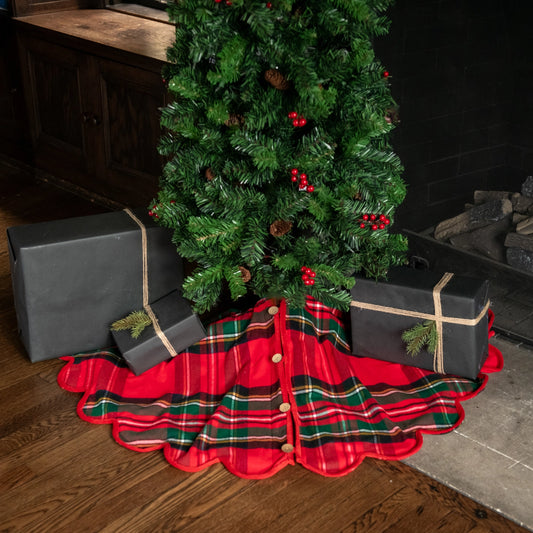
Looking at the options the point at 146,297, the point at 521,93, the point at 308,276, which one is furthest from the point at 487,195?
the point at 146,297

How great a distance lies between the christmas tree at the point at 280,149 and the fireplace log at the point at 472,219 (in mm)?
463

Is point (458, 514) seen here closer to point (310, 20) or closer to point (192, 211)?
point (192, 211)

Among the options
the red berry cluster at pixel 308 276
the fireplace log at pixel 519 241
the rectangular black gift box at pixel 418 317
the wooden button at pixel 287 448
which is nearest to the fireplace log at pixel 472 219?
the fireplace log at pixel 519 241

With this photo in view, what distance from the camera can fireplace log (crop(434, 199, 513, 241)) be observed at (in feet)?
8.16

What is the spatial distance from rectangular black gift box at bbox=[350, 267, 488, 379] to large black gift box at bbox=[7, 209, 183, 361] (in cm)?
62

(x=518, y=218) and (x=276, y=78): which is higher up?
(x=276, y=78)

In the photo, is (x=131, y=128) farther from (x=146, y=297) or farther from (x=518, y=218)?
(x=518, y=218)

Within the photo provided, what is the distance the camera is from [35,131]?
3.46 metres

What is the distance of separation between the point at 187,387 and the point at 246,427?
25 cm

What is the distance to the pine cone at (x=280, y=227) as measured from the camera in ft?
6.41

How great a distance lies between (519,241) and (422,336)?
0.51 m

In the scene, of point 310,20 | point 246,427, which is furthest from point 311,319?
point 310,20

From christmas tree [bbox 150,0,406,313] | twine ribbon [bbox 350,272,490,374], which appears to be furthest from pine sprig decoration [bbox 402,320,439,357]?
christmas tree [bbox 150,0,406,313]

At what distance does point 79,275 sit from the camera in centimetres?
219
